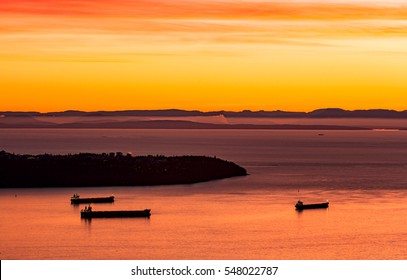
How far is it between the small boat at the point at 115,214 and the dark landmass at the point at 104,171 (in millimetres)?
21652

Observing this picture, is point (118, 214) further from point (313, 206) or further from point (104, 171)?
A: point (104, 171)

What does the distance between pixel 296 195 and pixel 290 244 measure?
98.9ft

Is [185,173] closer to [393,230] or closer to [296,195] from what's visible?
[296,195]

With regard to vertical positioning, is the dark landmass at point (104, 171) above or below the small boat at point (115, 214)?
above

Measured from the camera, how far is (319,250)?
169ft

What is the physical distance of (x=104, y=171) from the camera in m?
93.5

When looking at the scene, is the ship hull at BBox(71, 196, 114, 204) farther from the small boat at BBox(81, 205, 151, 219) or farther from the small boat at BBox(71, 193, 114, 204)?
the small boat at BBox(81, 205, 151, 219)

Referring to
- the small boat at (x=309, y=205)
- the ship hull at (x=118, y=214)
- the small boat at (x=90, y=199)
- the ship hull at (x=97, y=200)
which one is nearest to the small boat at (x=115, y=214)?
the ship hull at (x=118, y=214)

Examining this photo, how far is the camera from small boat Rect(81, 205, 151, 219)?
65.2 meters

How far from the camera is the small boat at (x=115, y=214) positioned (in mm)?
65250

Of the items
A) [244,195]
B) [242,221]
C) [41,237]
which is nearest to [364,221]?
[242,221]

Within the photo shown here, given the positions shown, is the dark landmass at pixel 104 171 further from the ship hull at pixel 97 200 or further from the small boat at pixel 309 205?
the small boat at pixel 309 205

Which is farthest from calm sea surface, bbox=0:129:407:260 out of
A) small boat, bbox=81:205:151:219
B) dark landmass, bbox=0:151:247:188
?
dark landmass, bbox=0:151:247:188
